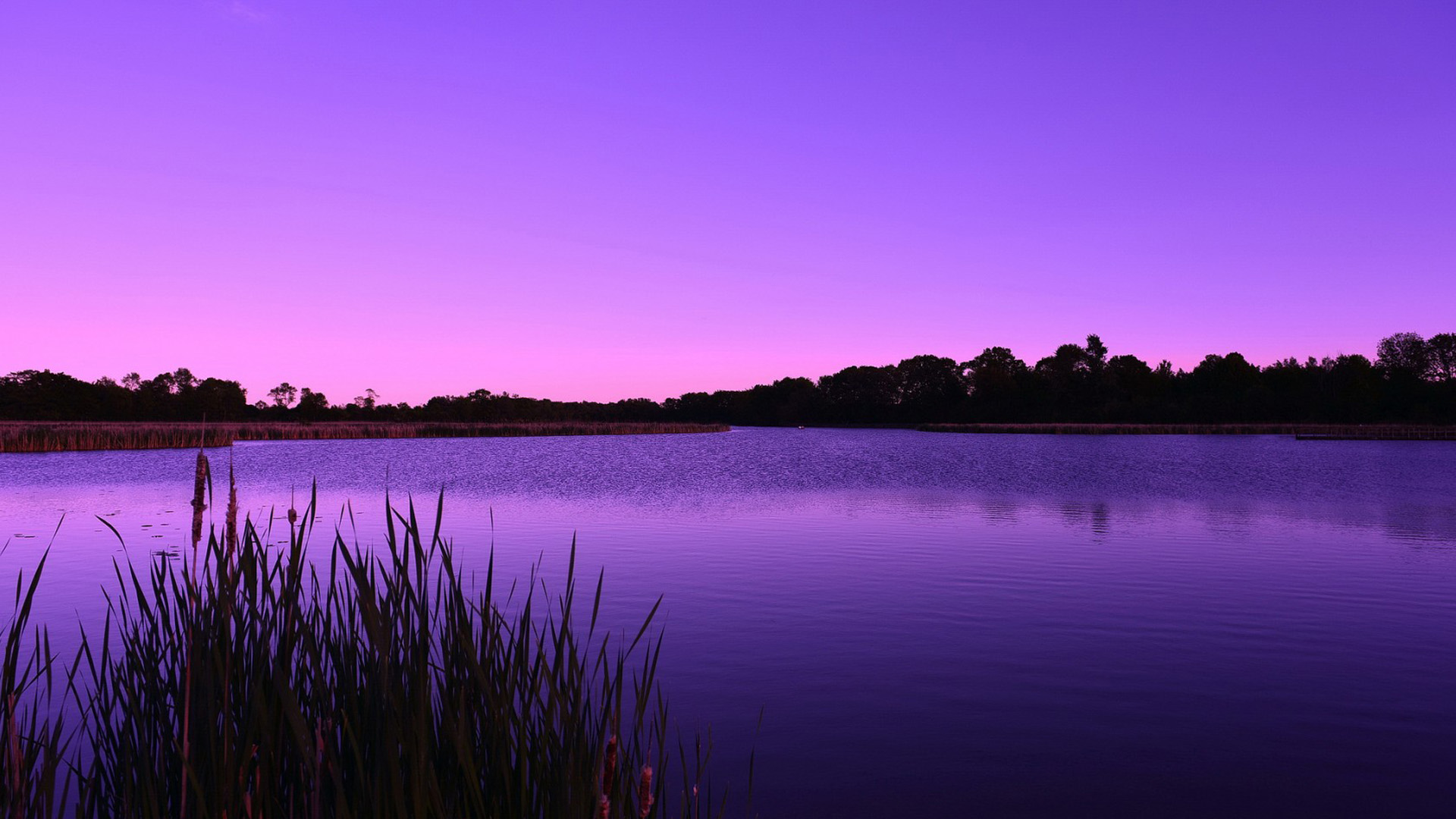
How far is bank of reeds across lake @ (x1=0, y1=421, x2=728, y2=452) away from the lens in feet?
159

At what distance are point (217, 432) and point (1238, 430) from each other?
89836 millimetres

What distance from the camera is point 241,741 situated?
315cm

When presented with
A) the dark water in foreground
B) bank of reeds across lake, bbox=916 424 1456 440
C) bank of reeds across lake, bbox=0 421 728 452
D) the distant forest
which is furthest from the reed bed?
the distant forest

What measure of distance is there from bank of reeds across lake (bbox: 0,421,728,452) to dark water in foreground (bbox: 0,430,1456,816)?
8.30 metres

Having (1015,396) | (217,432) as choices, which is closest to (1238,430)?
(1015,396)

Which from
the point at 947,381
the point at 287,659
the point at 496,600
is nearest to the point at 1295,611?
the point at 496,600

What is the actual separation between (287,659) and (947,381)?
15893 cm

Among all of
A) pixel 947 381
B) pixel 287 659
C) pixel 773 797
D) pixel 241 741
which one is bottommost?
pixel 773 797

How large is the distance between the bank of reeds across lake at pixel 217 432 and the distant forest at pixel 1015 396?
43.7 meters

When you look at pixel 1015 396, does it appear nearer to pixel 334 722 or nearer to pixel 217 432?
pixel 217 432

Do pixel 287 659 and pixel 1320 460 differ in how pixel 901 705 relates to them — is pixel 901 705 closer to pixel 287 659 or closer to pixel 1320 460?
pixel 287 659

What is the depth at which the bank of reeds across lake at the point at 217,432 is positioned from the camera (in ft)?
159

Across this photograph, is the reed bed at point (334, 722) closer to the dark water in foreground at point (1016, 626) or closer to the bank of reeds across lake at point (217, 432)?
the dark water in foreground at point (1016, 626)

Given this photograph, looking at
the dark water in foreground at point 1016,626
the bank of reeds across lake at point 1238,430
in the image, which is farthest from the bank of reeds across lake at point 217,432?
the bank of reeds across lake at point 1238,430
